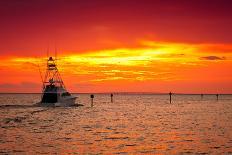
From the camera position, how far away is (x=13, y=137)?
4509 centimetres

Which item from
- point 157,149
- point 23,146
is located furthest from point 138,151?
point 23,146

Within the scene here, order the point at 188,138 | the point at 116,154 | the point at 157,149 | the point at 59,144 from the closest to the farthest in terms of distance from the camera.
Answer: the point at 116,154
the point at 157,149
the point at 59,144
the point at 188,138

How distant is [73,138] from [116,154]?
11.9m

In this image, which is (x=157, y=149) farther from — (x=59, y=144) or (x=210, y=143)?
(x=59, y=144)

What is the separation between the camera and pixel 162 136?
46.0 m

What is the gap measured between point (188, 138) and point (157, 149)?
9.09m

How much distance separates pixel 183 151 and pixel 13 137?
19807mm

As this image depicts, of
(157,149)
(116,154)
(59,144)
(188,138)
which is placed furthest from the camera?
(188,138)

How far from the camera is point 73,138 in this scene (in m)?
44.5

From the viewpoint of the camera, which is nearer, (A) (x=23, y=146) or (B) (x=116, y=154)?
(B) (x=116, y=154)

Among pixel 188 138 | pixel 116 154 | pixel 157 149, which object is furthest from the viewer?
pixel 188 138

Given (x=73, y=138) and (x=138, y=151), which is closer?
(x=138, y=151)

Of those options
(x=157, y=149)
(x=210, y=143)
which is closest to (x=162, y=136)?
(x=210, y=143)

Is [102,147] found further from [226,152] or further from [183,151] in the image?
[226,152]
